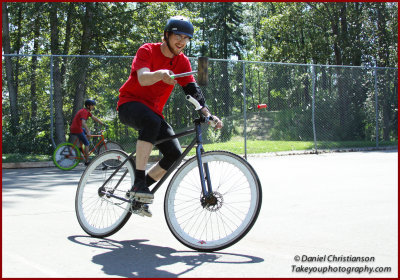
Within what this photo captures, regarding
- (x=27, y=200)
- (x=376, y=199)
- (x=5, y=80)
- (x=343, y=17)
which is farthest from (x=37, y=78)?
(x=343, y=17)

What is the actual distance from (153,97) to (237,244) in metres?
1.48

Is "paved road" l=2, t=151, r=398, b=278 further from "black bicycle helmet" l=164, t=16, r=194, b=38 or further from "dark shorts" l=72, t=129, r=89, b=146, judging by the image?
"dark shorts" l=72, t=129, r=89, b=146

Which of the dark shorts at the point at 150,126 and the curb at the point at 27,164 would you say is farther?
the curb at the point at 27,164

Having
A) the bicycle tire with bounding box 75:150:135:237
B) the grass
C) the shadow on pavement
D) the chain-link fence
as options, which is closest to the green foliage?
the chain-link fence

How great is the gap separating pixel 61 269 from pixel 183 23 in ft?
7.13

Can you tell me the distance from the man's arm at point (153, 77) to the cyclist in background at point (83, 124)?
9.05 metres

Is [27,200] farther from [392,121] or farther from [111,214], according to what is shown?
[392,121]

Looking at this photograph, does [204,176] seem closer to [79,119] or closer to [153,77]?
[153,77]

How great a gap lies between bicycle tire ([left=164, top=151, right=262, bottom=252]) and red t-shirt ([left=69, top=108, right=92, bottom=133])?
929 centimetres

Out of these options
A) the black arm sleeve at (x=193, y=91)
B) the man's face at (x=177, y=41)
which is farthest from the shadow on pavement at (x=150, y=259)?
the man's face at (x=177, y=41)

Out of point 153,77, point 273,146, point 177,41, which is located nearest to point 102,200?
point 153,77

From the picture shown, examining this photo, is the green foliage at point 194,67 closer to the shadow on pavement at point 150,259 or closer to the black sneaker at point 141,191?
the black sneaker at point 141,191

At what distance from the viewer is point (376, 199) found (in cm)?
695

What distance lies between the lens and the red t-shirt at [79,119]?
13320mm
